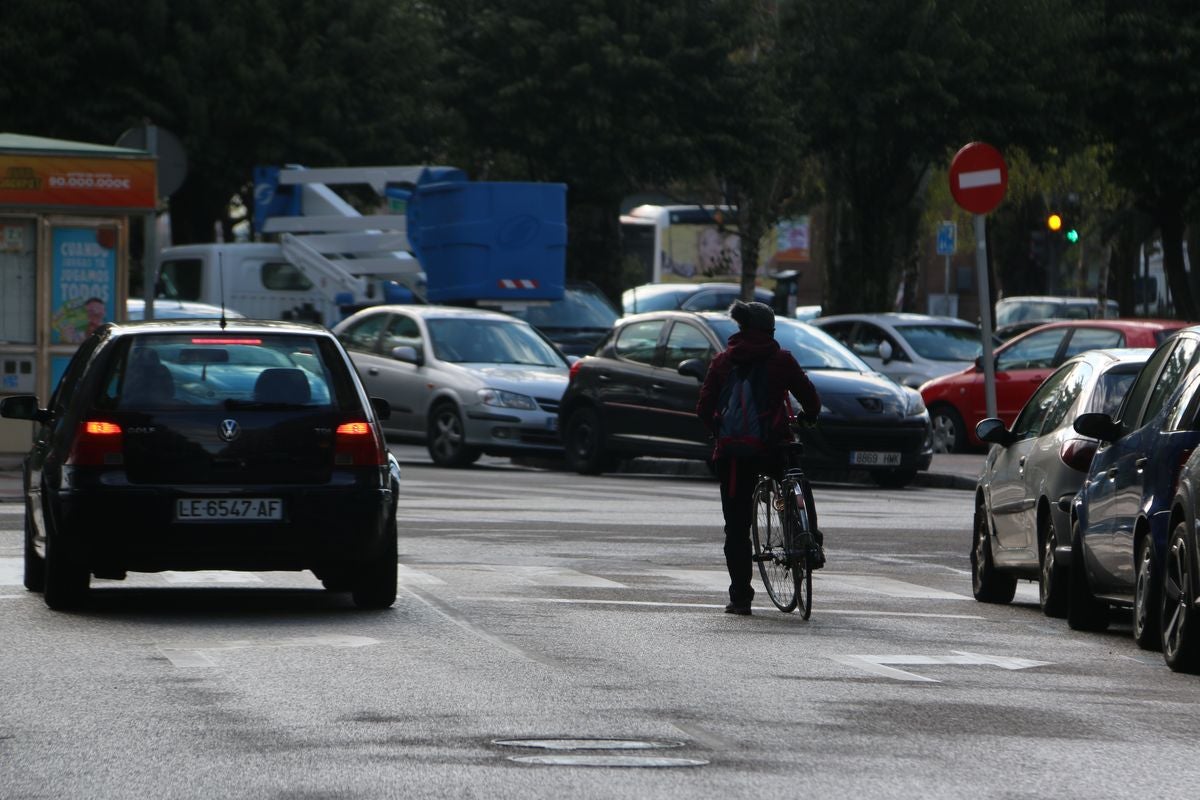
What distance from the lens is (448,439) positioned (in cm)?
2620

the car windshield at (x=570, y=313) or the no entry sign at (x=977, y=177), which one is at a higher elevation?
the no entry sign at (x=977, y=177)

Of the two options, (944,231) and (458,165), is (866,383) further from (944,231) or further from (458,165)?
(944,231)

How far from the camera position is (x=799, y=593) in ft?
41.0

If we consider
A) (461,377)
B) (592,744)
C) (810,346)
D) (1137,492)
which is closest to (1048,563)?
(1137,492)

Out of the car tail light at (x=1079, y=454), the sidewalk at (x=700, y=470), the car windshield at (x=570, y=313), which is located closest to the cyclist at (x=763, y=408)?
the car tail light at (x=1079, y=454)

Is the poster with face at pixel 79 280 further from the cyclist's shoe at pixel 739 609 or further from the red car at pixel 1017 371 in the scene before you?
the cyclist's shoe at pixel 739 609

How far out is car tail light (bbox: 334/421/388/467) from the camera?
12180 mm

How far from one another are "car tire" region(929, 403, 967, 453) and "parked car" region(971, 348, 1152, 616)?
1398 cm

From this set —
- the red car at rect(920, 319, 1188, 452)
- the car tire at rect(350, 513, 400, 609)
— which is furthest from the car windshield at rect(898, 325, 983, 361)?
the car tire at rect(350, 513, 400, 609)

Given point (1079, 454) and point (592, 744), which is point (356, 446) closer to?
point (1079, 454)

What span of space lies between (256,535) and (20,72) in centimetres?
3209

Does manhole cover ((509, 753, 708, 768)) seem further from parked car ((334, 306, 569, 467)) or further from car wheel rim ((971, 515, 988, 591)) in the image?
parked car ((334, 306, 569, 467))

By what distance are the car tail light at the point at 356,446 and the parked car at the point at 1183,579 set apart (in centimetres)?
361

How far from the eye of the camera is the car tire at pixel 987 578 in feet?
46.1
